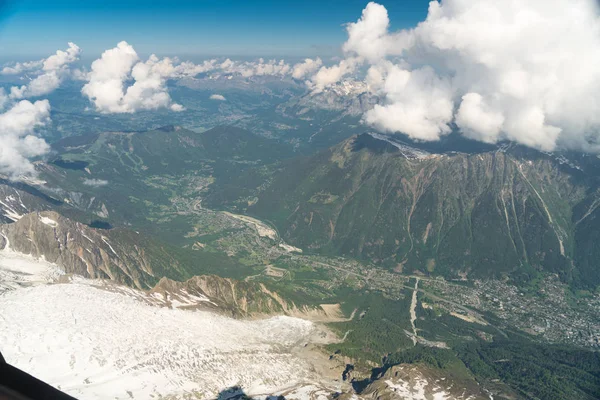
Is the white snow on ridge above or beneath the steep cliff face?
above

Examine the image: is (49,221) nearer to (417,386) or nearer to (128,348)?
(128,348)

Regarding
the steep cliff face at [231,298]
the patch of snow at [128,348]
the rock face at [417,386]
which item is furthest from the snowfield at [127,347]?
the rock face at [417,386]

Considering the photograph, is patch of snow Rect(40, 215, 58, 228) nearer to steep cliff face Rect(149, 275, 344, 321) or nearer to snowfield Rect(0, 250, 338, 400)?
snowfield Rect(0, 250, 338, 400)

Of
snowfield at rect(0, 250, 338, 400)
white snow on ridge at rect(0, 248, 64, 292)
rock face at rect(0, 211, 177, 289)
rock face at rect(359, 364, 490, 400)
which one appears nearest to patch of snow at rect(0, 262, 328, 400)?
snowfield at rect(0, 250, 338, 400)

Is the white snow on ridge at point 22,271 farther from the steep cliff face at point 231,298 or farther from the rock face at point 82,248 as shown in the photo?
the steep cliff face at point 231,298

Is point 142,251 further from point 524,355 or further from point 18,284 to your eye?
point 524,355

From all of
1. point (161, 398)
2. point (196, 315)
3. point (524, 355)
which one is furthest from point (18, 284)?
point (524, 355)
